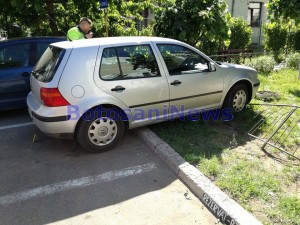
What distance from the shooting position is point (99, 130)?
14.8ft

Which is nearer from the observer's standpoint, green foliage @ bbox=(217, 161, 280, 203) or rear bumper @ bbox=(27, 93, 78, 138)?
green foliage @ bbox=(217, 161, 280, 203)

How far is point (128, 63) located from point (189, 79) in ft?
3.49

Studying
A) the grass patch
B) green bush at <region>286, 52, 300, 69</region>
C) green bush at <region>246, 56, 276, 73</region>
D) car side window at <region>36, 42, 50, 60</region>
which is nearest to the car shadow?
the grass patch

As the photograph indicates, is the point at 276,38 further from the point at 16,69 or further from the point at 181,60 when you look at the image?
the point at 16,69

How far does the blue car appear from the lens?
5918 mm

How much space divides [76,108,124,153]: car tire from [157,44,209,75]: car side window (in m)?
1.17

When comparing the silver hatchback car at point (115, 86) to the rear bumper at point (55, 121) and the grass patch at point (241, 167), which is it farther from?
the grass patch at point (241, 167)

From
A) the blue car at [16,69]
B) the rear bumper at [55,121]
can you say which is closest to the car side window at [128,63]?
the rear bumper at [55,121]

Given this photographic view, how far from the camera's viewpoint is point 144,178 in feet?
12.9

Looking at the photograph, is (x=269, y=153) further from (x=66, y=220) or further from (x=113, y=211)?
(x=66, y=220)

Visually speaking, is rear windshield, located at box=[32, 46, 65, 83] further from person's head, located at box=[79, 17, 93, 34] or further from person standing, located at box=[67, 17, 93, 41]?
person's head, located at box=[79, 17, 93, 34]

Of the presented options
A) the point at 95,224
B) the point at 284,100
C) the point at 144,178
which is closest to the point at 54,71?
the point at 144,178

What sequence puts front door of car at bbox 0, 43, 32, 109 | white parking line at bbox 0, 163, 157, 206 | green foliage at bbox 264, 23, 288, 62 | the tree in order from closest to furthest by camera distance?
white parking line at bbox 0, 163, 157, 206, front door of car at bbox 0, 43, 32, 109, the tree, green foliage at bbox 264, 23, 288, 62

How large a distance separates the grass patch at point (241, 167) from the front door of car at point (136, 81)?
523 mm
